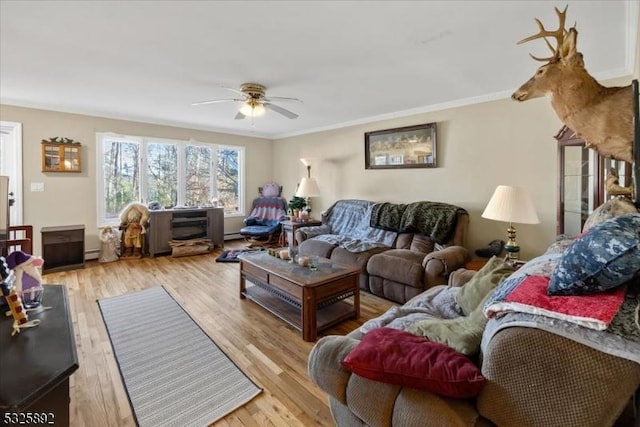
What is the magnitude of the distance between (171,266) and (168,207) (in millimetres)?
1427

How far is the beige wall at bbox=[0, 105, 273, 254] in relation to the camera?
14.0 feet

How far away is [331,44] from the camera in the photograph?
2367 millimetres

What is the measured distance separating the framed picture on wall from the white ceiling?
50cm

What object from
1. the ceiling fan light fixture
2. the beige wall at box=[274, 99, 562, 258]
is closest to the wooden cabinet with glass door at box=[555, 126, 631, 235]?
the beige wall at box=[274, 99, 562, 258]

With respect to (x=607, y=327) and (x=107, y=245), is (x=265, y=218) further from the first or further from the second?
(x=607, y=327)

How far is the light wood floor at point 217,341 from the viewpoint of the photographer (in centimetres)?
169

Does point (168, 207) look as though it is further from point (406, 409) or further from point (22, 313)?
point (406, 409)

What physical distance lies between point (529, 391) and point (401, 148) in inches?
157

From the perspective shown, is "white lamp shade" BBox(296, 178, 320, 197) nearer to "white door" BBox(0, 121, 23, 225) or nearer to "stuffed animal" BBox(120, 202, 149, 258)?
"stuffed animal" BBox(120, 202, 149, 258)

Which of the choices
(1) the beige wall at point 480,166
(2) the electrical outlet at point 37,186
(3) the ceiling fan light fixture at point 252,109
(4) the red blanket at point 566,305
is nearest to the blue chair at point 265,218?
(1) the beige wall at point 480,166

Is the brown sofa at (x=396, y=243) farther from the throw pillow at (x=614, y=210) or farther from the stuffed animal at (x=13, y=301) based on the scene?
the stuffed animal at (x=13, y=301)

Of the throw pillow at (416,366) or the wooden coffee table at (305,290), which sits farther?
the wooden coffee table at (305,290)

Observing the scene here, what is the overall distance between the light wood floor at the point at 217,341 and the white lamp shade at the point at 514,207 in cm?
142

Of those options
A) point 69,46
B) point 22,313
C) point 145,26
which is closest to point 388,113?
point 145,26
